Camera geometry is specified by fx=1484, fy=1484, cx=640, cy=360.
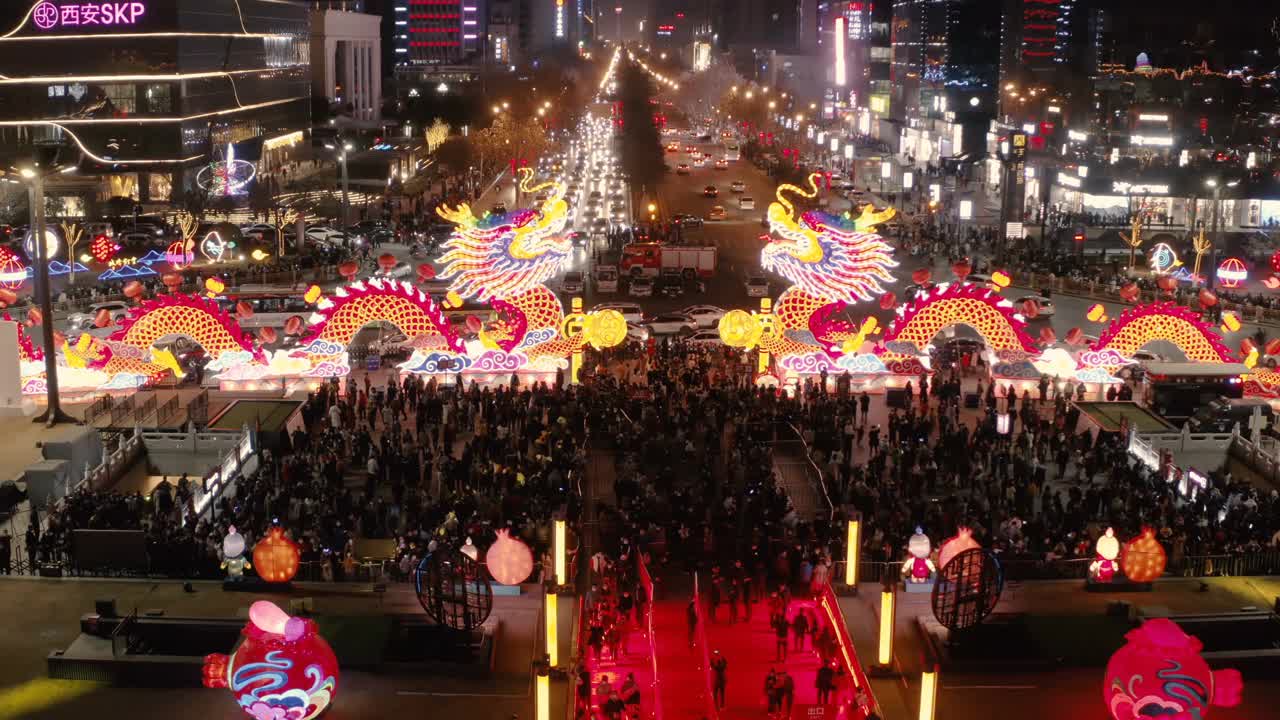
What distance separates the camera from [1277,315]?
142 feet

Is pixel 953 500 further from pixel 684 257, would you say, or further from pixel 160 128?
pixel 160 128

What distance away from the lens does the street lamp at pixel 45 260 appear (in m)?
29.6

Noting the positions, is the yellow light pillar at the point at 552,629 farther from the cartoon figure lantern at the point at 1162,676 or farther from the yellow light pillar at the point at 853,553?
the cartoon figure lantern at the point at 1162,676

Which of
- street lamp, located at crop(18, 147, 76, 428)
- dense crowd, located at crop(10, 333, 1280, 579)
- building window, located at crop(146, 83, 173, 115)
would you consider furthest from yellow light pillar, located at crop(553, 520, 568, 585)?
building window, located at crop(146, 83, 173, 115)

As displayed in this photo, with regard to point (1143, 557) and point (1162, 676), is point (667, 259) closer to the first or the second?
point (1143, 557)

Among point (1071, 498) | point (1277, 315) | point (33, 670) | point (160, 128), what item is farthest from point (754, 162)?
point (33, 670)

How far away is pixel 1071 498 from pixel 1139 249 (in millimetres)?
32996

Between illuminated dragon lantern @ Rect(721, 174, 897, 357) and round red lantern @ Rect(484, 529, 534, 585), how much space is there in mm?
14497

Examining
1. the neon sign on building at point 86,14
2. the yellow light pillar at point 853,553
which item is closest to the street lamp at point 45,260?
the yellow light pillar at point 853,553

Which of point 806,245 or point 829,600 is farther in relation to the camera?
point 806,245

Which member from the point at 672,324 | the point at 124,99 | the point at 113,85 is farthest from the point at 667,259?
the point at 113,85

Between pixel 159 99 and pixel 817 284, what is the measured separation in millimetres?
39176

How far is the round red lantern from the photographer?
68.5ft

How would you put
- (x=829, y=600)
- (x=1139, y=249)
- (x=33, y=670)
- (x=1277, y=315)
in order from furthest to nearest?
(x=1139, y=249) → (x=1277, y=315) → (x=829, y=600) → (x=33, y=670)
